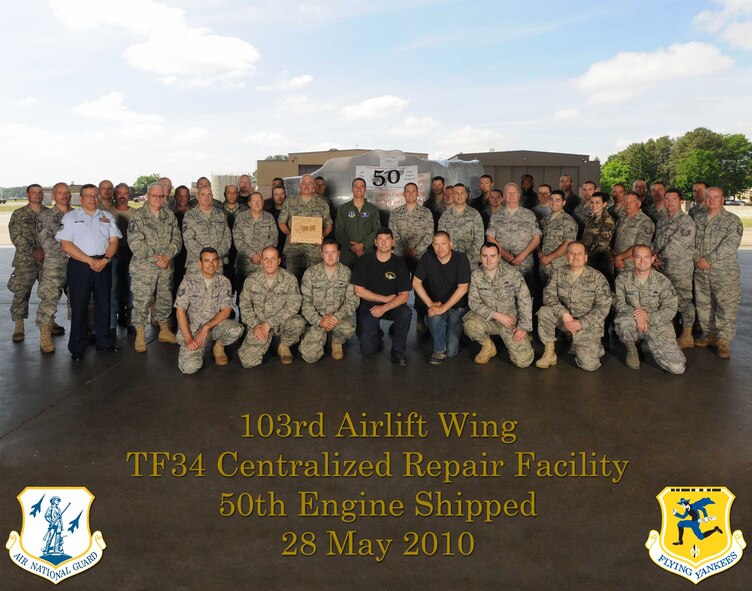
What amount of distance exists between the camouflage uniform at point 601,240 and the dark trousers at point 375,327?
2.45 meters

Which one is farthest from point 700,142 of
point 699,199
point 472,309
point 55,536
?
point 55,536

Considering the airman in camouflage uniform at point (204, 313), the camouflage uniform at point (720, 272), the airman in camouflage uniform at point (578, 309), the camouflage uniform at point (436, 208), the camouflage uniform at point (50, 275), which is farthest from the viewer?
the camouflage uniform at point (436, 208)

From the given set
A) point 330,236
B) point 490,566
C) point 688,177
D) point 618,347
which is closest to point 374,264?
point 330,236

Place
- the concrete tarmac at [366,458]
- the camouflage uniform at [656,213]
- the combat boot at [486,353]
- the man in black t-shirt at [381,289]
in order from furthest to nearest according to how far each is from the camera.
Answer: the camouflage uniform at [656,213]
the man in black t-shirt at [381,289]
the combat boot at [486,353]
the concrete tarmac at [366,458]

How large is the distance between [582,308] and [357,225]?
277 cm

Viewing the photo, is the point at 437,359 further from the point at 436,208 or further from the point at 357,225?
the point at 436,208

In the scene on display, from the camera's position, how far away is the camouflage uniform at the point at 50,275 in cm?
593

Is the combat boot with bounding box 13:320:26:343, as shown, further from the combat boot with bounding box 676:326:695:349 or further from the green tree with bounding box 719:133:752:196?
the green tree with bounding box 719:133:752:196

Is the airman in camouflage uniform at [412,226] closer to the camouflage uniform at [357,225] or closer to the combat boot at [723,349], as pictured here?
the camouflage uniform at [357,225]

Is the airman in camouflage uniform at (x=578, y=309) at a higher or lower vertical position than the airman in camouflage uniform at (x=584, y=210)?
lower

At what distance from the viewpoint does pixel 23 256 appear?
638 centimetres

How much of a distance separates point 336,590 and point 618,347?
15.6 feet

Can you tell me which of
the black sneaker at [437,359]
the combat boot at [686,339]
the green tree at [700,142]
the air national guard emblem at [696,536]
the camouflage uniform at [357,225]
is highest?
the green tree at [700,142]

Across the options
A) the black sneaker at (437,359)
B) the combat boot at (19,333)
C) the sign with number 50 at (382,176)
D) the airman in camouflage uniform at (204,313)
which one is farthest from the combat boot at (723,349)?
the combat boot at (19,333)
